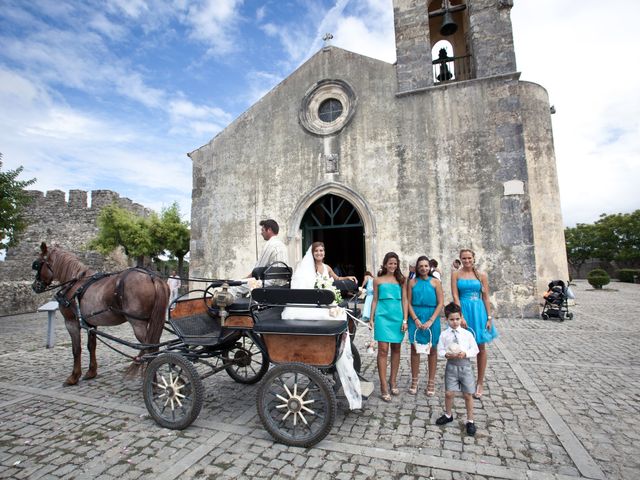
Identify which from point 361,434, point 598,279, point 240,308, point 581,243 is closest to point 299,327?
point 240,308

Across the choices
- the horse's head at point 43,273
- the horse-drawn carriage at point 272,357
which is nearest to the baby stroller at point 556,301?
the horse-drawn carriage at point 272,357

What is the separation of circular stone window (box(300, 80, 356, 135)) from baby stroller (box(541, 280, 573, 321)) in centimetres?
824

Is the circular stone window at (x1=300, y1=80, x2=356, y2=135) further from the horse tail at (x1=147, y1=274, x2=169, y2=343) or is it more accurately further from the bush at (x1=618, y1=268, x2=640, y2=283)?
the bush at (x1=618, y1=268, x2=640, y2=283)

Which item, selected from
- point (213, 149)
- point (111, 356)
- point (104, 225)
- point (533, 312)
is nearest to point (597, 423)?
point (533, 312)

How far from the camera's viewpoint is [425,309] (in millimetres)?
4414

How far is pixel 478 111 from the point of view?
10.2 m

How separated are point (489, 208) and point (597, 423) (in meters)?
7.20

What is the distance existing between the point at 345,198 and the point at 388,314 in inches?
285

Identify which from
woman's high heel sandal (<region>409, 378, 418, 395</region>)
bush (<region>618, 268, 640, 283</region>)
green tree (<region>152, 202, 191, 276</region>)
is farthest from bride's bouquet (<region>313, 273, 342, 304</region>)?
bush (<region>618, 268, 640, 283</region>)

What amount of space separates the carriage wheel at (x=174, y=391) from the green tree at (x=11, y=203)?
9461mm

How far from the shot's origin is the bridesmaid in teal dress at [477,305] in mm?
4383

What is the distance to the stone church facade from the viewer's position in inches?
388

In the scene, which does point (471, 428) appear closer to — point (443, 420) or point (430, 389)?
point (443, 420)

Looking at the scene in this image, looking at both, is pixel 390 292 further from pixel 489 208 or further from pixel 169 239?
pixel 169 239
